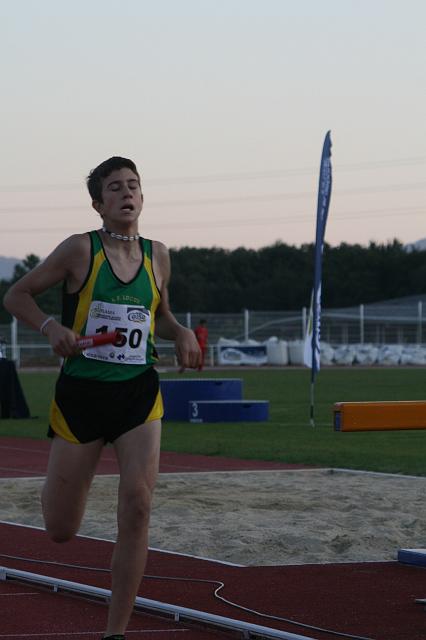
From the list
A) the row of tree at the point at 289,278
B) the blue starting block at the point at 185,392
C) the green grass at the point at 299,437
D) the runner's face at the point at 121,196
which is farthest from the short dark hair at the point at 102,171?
the row of tree at the point at 289,278

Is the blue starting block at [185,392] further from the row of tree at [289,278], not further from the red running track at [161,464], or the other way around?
the row of tree at [289,278]

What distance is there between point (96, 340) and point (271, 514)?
15.7 feet

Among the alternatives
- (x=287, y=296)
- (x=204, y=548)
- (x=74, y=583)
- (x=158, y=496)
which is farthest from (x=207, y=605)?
(x=287, y=296)

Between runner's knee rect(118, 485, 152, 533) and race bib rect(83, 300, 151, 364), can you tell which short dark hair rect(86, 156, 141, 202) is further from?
runner's knee rect(118, 485, 152, 533)

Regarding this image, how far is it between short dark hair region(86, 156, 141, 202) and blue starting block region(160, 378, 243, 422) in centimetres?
1623

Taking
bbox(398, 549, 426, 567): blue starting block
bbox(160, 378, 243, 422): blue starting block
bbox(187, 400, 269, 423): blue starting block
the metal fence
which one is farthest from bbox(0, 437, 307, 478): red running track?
the metal fence

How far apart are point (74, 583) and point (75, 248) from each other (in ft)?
6.72

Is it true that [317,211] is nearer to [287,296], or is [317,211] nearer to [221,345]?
[221,345]

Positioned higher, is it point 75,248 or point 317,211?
point 317,211

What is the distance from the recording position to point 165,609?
6.24 meters

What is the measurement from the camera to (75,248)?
5590 mm

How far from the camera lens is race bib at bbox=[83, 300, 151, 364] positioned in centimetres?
551

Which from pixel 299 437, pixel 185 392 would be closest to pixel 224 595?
pixel 299 437

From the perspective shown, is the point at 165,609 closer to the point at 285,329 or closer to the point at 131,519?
the point at 131,519
